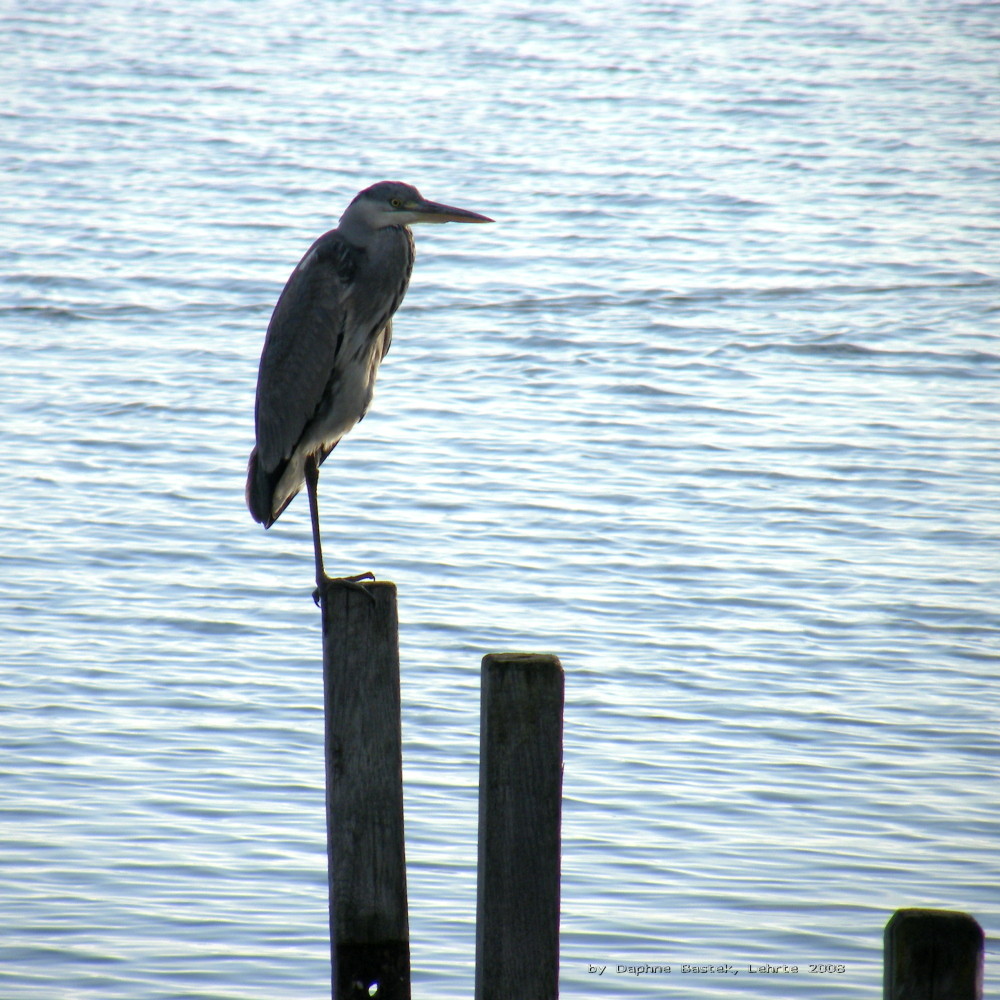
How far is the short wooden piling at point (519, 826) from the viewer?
10.8 feet

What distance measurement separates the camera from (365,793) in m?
3.73

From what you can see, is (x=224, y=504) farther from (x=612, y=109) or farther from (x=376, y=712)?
(x=612, y=109)

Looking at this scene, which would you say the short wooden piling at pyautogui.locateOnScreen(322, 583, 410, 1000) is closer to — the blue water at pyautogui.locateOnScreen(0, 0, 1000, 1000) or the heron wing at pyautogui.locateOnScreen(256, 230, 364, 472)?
the blue water at pyautogui.locateOnScreen(0, 0, 1000, 1000)

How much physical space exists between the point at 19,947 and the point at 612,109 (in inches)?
859

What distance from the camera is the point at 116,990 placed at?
4887mm

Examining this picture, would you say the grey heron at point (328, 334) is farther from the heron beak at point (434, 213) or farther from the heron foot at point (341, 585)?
the heron foot at point (341, 585)

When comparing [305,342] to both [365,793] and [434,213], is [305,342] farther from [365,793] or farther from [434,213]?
[365,793]

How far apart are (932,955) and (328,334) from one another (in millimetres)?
3006

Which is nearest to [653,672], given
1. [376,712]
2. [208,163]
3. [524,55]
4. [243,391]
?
[376,712]

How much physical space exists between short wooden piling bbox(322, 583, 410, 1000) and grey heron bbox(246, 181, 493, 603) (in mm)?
1287

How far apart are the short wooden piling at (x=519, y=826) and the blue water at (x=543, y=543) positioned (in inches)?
63.9

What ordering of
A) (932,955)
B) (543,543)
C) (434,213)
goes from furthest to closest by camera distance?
1. (543,543)
2. (434,213)
3. (932,955)

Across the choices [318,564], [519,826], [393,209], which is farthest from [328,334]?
[519,826]

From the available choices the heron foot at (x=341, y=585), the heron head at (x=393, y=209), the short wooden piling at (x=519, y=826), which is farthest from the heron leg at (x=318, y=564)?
the heron head at (x=393, y=209)
